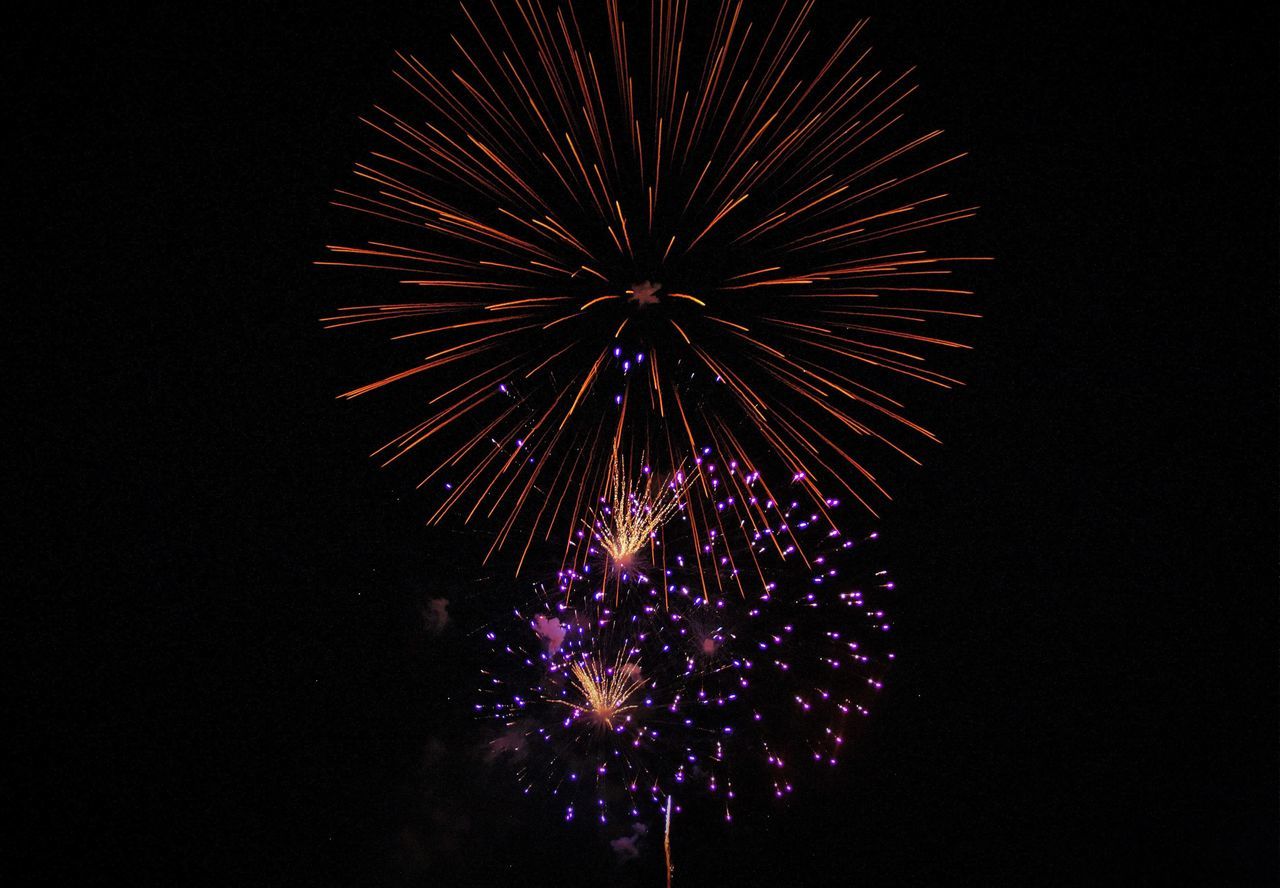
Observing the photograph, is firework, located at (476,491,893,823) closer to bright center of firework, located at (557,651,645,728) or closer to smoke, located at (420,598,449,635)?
bright center of firework, located at (557,651,645,728)

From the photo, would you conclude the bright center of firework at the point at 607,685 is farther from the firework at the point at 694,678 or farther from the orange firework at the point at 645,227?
the orange firework at the point at 645,227

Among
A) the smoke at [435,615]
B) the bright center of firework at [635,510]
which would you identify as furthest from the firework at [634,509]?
the smoke at [435,615]

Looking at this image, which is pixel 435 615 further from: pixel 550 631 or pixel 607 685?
pixel 607 685

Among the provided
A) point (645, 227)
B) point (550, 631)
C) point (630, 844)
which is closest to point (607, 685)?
point (550, 631)

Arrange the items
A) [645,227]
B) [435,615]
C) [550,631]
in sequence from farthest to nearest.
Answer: [435,615] < [550,631] < [645,227]

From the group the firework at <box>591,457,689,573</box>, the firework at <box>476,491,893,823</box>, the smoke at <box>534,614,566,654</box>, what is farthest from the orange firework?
the smoke at <box>534,614,566,654</box>

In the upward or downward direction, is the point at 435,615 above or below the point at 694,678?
above

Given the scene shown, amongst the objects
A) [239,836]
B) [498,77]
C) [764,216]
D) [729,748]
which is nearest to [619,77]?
[498,77]
